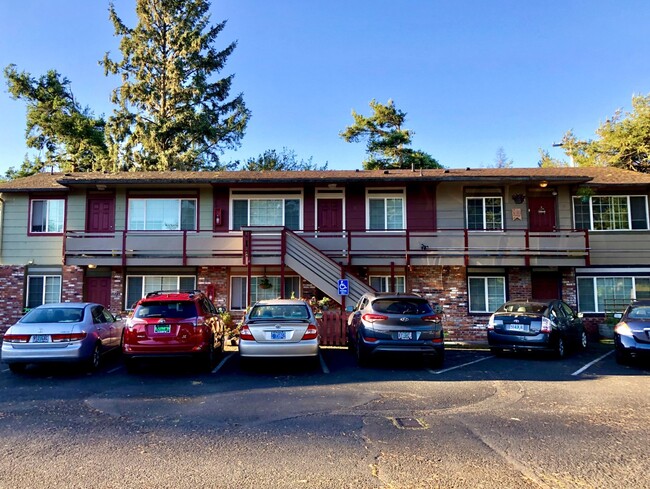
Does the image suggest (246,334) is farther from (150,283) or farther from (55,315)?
(150,283)

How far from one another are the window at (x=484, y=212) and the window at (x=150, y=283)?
10.9 m

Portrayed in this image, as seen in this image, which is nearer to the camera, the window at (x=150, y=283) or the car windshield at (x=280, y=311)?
the car windshield at (x=280, y=311)

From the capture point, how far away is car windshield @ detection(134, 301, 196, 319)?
29.9 feet

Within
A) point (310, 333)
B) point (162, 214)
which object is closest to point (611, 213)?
point (310, 333)

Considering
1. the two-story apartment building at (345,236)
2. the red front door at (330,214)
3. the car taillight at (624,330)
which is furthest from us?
the red front door at (330,214)

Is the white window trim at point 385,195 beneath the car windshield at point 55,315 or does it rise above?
above

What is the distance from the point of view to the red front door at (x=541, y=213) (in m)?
17.2

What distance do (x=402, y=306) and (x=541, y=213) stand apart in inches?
413

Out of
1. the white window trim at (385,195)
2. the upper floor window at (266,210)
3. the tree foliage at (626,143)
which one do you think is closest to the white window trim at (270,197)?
the upper floor window at (266,210)

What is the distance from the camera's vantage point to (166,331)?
8.98 meters

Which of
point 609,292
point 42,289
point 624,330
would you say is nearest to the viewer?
point 624,330

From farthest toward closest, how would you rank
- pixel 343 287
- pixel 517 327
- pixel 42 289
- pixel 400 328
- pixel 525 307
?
pixel 42 289 → pixel 343 287 → pixel 525 307 → pixel 517 327 → pixel 400 328

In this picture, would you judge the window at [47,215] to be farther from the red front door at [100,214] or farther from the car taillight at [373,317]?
the car taillight at [373,317]

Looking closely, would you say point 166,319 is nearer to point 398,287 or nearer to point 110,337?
point 110,337
